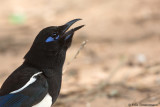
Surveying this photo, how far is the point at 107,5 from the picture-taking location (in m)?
7.29

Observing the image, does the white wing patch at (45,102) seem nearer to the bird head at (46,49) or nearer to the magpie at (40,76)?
the magpie at (40,76)

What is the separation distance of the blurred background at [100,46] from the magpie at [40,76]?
1.41 ft

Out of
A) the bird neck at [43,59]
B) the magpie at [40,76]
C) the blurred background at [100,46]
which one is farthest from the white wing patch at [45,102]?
the blurred background at [100,46]

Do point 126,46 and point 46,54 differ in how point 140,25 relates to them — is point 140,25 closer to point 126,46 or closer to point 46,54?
point 126,46

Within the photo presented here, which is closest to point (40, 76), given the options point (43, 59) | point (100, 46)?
point (43, 59)

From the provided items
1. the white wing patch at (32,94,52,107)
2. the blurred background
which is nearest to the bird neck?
the white wing patch at (32,94,52,107)

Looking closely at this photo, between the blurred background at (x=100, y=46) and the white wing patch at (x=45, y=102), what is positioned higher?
the blurred background at (x=100, y=46)

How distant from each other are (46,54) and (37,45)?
12cm

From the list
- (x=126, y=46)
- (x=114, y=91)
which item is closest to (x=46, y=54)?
(x=114, y=91)

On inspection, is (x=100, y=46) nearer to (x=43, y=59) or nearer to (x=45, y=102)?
(x=43, y=59)

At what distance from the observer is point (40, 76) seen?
3.54 m

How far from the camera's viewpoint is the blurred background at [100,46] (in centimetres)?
479

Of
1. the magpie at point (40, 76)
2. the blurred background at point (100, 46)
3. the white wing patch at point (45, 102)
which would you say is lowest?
the white wing patch at point (45, 102)

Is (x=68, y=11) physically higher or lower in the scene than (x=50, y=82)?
higher
